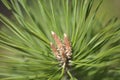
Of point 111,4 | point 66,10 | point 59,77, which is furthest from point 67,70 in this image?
point 111,4

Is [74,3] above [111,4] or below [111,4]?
below

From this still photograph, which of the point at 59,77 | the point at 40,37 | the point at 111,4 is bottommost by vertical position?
the point at 59,77

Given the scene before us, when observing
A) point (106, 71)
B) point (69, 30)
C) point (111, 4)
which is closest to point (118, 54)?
point (106, 71)

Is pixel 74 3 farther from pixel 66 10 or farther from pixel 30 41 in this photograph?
pixel 30 41

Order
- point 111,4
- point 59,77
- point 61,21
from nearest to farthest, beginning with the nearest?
point 59,77 < point 61,21 < point 111,4

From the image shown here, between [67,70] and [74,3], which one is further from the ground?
[74,3]

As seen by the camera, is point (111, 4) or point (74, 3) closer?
point (74, 3)

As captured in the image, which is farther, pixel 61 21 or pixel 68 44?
pixel 61 21

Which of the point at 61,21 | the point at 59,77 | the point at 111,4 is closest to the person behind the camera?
the point at 59,77

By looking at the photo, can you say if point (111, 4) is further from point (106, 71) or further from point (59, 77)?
point (59, 77)
